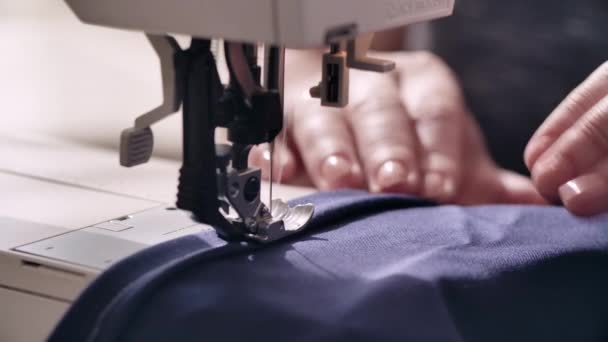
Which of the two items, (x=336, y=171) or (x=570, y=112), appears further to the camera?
→ (x=336, y=171)

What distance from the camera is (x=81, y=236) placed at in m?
0.73

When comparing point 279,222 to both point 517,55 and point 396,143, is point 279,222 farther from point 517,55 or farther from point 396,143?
point 517,55

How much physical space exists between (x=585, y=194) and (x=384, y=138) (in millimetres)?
271

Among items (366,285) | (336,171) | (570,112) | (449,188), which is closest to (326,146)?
(336,171)

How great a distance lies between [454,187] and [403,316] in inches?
17.6

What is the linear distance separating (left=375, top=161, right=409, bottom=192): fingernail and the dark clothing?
545 mm

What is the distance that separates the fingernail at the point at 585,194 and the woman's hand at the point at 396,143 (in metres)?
0.19

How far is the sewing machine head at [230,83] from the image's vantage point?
23.4 inches

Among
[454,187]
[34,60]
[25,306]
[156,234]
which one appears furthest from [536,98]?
[25,306]

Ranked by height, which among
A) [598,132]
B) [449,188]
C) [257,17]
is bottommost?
[449,188]

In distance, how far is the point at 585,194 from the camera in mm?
793

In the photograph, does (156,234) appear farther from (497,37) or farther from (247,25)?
(497,37)

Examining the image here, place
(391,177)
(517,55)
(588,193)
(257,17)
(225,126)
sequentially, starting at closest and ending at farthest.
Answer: (257,17) → (225,126) → (588,193) → (391,177) → (517,55)

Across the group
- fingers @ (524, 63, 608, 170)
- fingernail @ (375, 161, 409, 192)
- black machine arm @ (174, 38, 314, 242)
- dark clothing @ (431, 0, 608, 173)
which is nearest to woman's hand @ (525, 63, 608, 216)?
fingers @ (524, 63, 608, 170)
